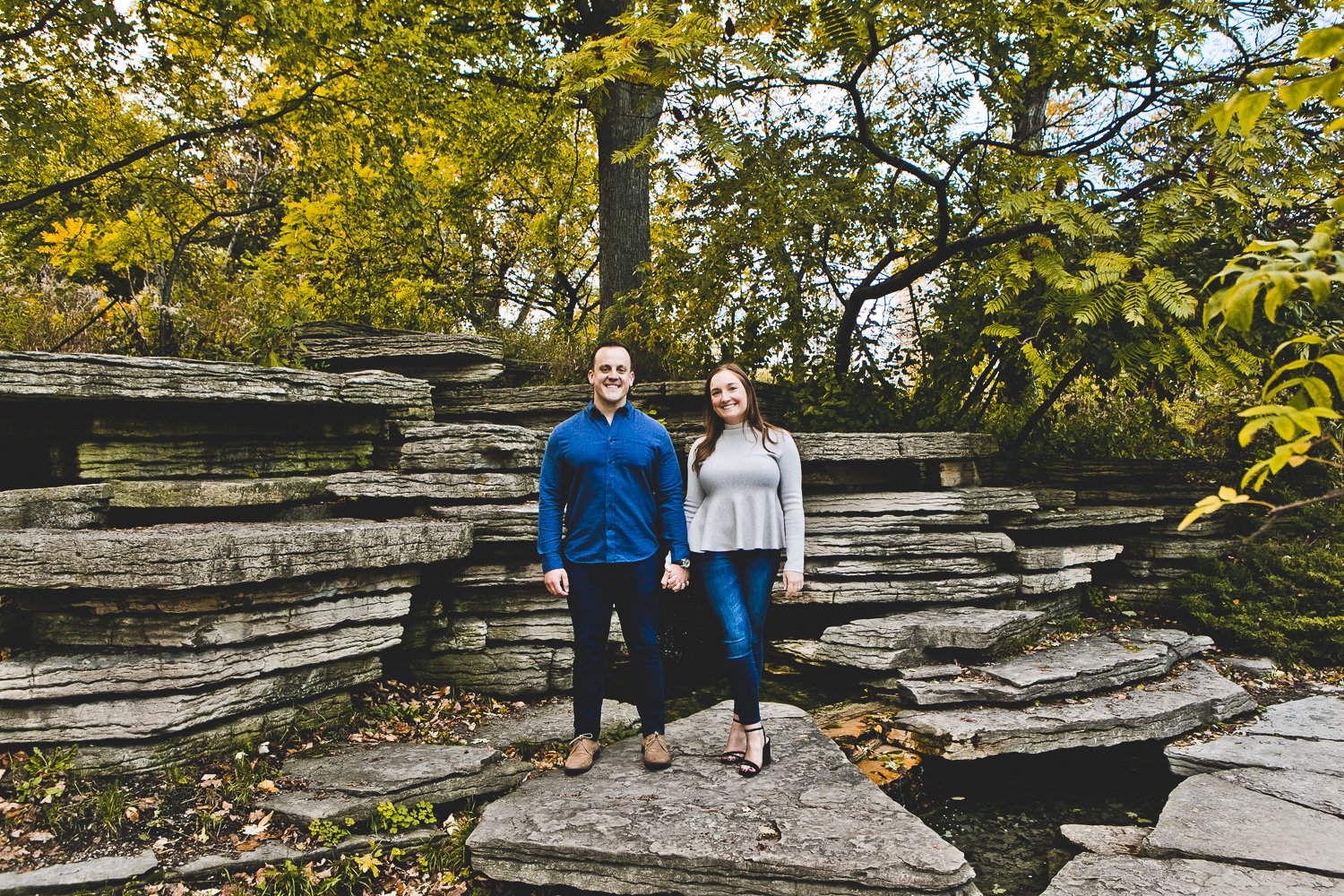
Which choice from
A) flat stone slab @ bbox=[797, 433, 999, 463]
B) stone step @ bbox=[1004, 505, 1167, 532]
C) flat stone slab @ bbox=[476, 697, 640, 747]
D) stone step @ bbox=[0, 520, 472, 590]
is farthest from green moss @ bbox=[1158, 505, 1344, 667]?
stone step @ bbox=[0, 520, 472, 590]

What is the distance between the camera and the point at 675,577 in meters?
4.55

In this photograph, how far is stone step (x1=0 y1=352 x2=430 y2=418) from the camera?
205 inches

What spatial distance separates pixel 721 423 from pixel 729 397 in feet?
0.67

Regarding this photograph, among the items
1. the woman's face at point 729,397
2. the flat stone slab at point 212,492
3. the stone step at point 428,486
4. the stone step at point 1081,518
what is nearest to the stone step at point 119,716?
the flat stone slab at point 212,492

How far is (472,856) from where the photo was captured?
13.2 feet

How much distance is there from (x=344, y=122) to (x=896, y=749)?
922 cm

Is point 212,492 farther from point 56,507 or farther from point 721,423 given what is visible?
point 721,423

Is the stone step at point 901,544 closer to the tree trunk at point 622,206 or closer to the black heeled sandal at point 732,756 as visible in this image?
the black heeled sandal at point 732,756

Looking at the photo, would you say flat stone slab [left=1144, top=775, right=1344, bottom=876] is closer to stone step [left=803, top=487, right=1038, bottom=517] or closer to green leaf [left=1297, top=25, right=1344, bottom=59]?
stone step [left=803, top=487, right=1038, bottom=517]

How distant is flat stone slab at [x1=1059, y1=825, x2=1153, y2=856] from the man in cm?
243

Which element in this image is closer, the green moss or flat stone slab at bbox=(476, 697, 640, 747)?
flat stone slab at bbox=(476, 697, 640, 747)

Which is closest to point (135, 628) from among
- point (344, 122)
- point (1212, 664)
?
point (344, 122)

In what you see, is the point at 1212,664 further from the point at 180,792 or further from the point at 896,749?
the point at 180,792

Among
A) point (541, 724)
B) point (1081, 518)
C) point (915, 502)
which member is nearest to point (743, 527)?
point (541, 724)
